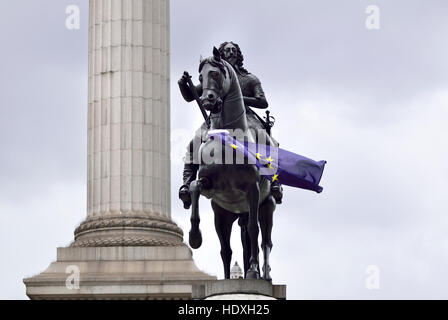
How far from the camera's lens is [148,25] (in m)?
60.9


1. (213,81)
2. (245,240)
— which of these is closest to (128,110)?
(245,240)

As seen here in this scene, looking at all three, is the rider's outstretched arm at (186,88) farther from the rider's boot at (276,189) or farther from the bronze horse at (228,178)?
the rider's boot at (276,189)

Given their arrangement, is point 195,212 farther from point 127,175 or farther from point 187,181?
point 127,175

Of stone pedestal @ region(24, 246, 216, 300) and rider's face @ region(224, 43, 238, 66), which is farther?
stone pedestal @ region(24, 246, 216, 300)

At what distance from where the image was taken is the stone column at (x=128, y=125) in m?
58.9

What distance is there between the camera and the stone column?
58.9 meters

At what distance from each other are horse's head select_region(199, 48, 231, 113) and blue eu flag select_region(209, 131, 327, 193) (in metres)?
0.97

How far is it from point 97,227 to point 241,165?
2468 centimetres

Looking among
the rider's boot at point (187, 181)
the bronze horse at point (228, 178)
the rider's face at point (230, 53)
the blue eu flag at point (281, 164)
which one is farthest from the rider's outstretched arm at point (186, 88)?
the rider's face at point (230, 53)

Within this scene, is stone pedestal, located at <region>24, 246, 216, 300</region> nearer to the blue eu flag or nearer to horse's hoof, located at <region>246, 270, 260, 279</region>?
the blue eu flag

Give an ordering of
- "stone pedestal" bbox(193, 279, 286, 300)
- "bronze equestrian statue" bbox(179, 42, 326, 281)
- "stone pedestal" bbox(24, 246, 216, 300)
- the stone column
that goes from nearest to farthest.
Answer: "stone pedestal" bbox(193, 279, 286, 300)
"bronze equestrian statue" bbox(179, 42, 326, 281)
"stone pedestal" bbox(24, 246, 216, 300)
the stone column

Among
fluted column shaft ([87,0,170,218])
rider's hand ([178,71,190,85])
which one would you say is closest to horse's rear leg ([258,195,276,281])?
rider's hand ([178,71,190,85])

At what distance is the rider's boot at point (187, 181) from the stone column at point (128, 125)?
892 inches
